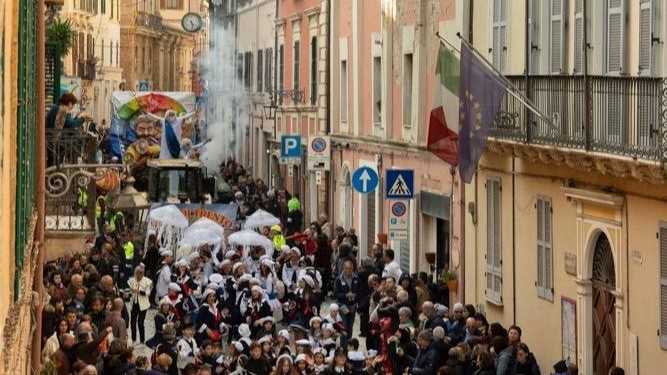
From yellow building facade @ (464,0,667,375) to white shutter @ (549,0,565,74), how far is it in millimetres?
25

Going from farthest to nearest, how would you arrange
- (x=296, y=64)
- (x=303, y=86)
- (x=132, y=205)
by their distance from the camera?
1. (x=296, y=64)
2. (x=303, y=86)
3. (x=132, y=205)

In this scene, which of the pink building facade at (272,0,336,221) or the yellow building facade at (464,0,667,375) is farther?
the pink building facade at (272,0,336,221)

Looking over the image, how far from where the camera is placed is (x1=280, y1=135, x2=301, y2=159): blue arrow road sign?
50188 mm

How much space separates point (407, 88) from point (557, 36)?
42.7 ft

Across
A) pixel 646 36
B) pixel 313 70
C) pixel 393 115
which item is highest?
pixel 313 70

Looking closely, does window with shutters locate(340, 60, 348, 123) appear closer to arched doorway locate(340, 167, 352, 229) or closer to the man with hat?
arched doorway locate(340, 167, 352, 229)

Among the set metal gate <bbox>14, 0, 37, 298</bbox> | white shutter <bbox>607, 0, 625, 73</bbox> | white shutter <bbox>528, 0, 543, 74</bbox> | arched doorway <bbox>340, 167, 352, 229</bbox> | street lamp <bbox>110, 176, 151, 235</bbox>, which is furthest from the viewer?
street lamp <bbox>110, 176, 151, 235</bbox>

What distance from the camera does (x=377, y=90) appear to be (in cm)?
4222

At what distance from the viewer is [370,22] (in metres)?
43.3

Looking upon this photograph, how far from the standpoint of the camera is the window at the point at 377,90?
138 ft

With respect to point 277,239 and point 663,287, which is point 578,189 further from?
point 277,239

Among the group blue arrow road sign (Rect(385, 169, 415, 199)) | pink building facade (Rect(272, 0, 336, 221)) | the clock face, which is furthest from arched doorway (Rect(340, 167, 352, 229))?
Result: the clock face

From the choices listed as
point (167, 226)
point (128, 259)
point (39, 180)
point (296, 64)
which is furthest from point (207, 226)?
point (39, 180)

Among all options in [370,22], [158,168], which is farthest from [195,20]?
[370,22]
